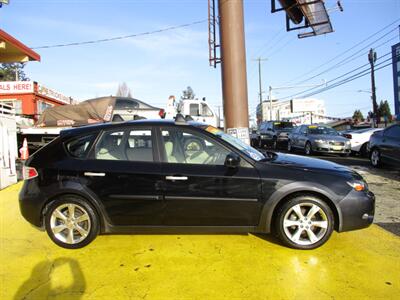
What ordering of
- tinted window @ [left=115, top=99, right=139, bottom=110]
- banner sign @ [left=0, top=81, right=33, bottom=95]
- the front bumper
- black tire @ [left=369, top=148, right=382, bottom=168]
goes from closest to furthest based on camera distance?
the front bumper, black tire @ [left=369, top=148, right=382, bottom=168], tinted window @ [left=115, top=99, right=139, bottom=110], banner sign @ [left=0, top=81, right=33, bottom=95]

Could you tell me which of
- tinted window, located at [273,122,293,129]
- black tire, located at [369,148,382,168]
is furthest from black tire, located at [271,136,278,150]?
black tire, located at [369,148,382,168]

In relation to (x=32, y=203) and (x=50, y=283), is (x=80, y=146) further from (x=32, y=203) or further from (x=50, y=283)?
(x=50, y=283)

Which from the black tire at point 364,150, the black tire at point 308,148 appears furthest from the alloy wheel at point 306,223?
the black tire at point 364,150

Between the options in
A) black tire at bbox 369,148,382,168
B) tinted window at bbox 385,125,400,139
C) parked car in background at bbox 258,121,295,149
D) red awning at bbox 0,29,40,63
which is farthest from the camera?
parked car in background at bbox 258,121,295,149

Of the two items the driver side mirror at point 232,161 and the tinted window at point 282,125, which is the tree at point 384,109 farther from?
the driver side mirror at point 232,161

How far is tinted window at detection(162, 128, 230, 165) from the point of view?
4.39 meters

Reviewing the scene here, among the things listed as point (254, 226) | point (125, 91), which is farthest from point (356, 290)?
point (125, 91)

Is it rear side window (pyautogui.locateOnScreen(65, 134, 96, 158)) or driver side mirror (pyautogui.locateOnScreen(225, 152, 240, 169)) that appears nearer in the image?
driver side mirror (pyautogui.locateOnScreen(225, 152, 240, 169))

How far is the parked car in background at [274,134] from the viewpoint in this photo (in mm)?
20312

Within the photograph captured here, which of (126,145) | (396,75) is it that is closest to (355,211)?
(126,145)

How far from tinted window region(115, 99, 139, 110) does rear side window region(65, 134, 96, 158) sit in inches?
332

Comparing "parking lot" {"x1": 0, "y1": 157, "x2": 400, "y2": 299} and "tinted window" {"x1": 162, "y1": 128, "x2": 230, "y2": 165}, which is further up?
"tinted window" {"x1": 162, "y1": 128, "x2": 230, "y2": 165}

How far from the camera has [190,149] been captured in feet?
14.6

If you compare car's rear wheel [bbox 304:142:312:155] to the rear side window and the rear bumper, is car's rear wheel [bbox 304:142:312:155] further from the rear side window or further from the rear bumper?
the rear bumper
